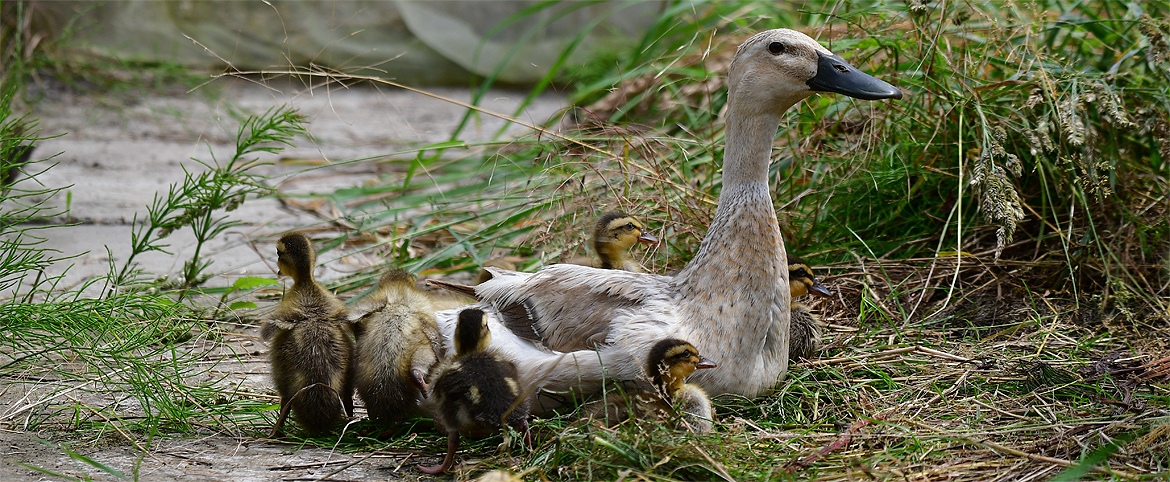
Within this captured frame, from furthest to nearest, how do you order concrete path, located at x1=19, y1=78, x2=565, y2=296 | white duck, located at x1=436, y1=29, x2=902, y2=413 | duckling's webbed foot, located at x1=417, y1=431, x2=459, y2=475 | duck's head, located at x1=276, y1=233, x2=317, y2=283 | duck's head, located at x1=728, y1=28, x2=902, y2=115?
concrete path, located at x1=19, y1=78, x2=565, y2=296
duck's head, located at x1=276, y1=233, x2=317, y2=283
duck's head, located at x1=728, y1=28, x2=902, y2=115
white duck, located at x1=436, y1=29, x2=902, y2=413
duckling's webbed foot, located at x1=417, y1=431, x2=459, y2=475

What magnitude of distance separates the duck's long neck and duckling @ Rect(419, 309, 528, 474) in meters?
0.62

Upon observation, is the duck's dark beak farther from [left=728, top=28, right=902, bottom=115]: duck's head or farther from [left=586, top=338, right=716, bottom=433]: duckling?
[left=586, top=338, right=716, bottom=433]: duckling

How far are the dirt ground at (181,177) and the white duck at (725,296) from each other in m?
0.62

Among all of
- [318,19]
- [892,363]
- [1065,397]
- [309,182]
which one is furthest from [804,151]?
[318,19]

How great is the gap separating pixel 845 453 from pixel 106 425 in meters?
2.32

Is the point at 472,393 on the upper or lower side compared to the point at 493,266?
lower

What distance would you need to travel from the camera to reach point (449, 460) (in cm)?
284

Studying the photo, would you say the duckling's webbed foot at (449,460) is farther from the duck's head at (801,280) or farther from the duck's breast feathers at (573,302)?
the duck's head at (801,280)

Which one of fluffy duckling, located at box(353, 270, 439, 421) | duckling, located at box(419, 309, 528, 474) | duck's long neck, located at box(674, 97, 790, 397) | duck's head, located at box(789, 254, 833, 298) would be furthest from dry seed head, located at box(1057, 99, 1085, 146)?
fluffy duckling, located at box(353, 270, 439, 421)

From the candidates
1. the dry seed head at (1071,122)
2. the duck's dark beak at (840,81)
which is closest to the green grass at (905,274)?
the dry seed head at (1071,122)

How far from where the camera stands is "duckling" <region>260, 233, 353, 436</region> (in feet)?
10.1

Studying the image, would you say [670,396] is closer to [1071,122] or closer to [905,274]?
[905,274]

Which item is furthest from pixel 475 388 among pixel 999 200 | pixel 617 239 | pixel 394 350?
pixel 999 200

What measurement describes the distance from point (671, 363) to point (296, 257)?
4.50 ft
